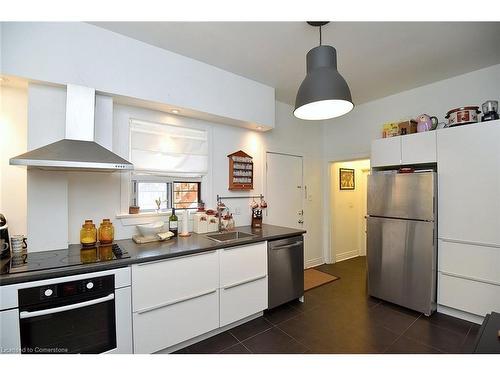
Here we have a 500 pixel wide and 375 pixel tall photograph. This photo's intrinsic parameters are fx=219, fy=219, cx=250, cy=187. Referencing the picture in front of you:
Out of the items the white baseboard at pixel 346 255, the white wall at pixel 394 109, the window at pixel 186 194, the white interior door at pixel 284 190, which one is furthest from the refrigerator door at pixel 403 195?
the window at pixel 186 194

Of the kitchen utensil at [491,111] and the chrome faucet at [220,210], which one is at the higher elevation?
the kitchen utensil at [491,111]

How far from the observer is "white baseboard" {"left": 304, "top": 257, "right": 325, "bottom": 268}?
3697 millimetres

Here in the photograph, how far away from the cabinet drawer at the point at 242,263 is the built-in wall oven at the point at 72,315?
0.76m

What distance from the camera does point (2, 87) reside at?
1775 mm

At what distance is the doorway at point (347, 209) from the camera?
13.1ft

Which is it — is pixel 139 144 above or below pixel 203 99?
below

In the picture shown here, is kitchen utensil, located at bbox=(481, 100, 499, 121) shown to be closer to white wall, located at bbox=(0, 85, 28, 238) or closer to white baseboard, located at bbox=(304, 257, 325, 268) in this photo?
white baseboard, located at bbox=(304, 257, 325, 268)

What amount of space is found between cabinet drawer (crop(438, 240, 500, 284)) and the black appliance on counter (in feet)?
12.7

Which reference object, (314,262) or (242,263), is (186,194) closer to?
(242,263)

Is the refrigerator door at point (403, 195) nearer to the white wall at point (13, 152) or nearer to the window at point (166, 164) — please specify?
the window at point (166, 164)
